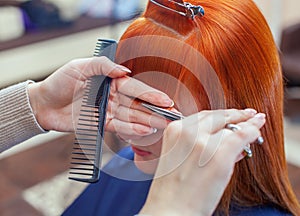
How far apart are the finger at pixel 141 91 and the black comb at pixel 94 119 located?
0.09 ft

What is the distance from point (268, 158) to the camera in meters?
1.00

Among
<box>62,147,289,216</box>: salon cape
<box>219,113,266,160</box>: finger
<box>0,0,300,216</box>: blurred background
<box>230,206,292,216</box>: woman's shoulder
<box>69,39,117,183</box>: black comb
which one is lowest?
<box>0,0,300,216</box>: blurred background

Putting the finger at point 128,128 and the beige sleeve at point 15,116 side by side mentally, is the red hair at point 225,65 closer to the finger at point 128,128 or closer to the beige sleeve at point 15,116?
the finger at point 128,128

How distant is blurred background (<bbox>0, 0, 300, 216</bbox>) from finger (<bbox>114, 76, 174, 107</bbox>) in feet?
3.80

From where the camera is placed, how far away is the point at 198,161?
2.27 ft

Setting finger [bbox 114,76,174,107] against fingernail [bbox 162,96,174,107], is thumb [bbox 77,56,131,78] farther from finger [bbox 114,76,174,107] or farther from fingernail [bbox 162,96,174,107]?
fingernail [bbox 162,96,174,107]

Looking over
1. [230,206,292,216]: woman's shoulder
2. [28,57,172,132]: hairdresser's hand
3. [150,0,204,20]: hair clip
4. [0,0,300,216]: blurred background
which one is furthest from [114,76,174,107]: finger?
[0,0,300,216]: blurred background

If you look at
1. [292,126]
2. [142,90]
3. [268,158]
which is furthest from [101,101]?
[292,126]

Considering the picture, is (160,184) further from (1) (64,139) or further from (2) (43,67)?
(2) (43,67)

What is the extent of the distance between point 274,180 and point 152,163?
0.27m

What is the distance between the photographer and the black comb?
93 cm

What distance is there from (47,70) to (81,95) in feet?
6.84

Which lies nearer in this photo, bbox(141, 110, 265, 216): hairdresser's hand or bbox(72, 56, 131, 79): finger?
bbox(141, 110, 265, 216): hairdresser's hand

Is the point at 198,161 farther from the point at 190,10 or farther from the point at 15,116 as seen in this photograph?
the point at 15,116
